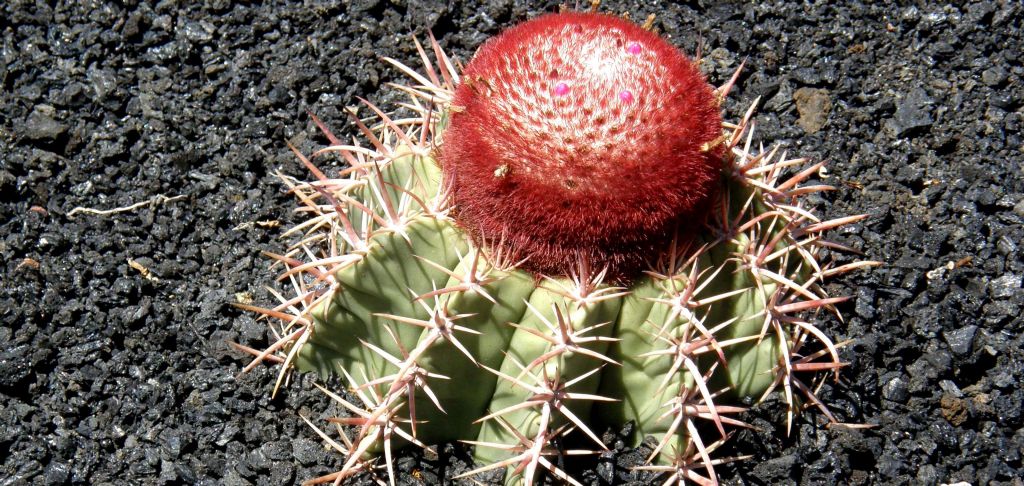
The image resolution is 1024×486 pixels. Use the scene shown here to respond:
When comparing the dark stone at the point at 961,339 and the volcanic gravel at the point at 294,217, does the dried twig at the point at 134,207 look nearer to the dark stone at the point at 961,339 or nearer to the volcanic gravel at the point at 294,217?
the volcanic gravel at the point at 294,217

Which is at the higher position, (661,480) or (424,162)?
(424,162)

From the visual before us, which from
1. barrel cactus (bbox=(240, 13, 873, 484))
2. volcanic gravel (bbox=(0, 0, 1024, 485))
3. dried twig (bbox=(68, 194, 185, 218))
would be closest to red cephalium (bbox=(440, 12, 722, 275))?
barrel cactus (bbox=(240, 13, 873, 484))

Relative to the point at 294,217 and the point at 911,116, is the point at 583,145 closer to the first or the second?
the point at 294,217

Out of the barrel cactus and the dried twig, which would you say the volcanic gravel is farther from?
the barrel cactus

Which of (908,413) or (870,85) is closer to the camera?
(908,413)

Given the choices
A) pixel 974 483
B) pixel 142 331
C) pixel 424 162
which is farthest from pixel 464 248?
pixel 974 483

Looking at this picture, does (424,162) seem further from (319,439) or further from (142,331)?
(142,331)

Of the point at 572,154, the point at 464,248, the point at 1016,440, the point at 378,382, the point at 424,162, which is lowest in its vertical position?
the point at 1016,440

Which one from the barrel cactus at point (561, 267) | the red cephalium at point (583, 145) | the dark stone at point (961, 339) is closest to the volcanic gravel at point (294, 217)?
the dark stone at point (961, 339)
